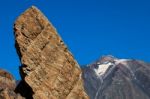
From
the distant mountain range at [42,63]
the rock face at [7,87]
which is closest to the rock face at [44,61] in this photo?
the distant mountain range at [42,63]

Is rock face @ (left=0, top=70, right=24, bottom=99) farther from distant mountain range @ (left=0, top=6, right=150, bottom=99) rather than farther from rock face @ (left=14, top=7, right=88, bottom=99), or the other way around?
rock face @ (left=14, top=7, right=88, bottom=99)

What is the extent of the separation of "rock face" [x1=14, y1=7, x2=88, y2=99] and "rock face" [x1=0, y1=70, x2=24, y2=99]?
6.92ft

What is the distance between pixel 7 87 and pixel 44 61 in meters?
7.18

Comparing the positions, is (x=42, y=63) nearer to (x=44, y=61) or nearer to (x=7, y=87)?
(x=44, y=61)

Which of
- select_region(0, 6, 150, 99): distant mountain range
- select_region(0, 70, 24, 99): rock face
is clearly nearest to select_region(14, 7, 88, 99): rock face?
select_region(0, 6, 150, 99): distant mountain range

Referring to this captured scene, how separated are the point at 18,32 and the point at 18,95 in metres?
5.02

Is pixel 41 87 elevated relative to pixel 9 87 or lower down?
lower down

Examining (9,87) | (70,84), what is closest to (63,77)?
(70,84)

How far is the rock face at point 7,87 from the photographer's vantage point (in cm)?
3849

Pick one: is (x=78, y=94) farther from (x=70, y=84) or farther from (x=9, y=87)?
(x=9, y=87)

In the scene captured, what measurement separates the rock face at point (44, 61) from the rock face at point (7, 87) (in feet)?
6.92

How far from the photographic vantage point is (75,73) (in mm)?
37469

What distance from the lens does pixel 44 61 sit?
35.9m

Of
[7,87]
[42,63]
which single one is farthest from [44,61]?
[7,87]
